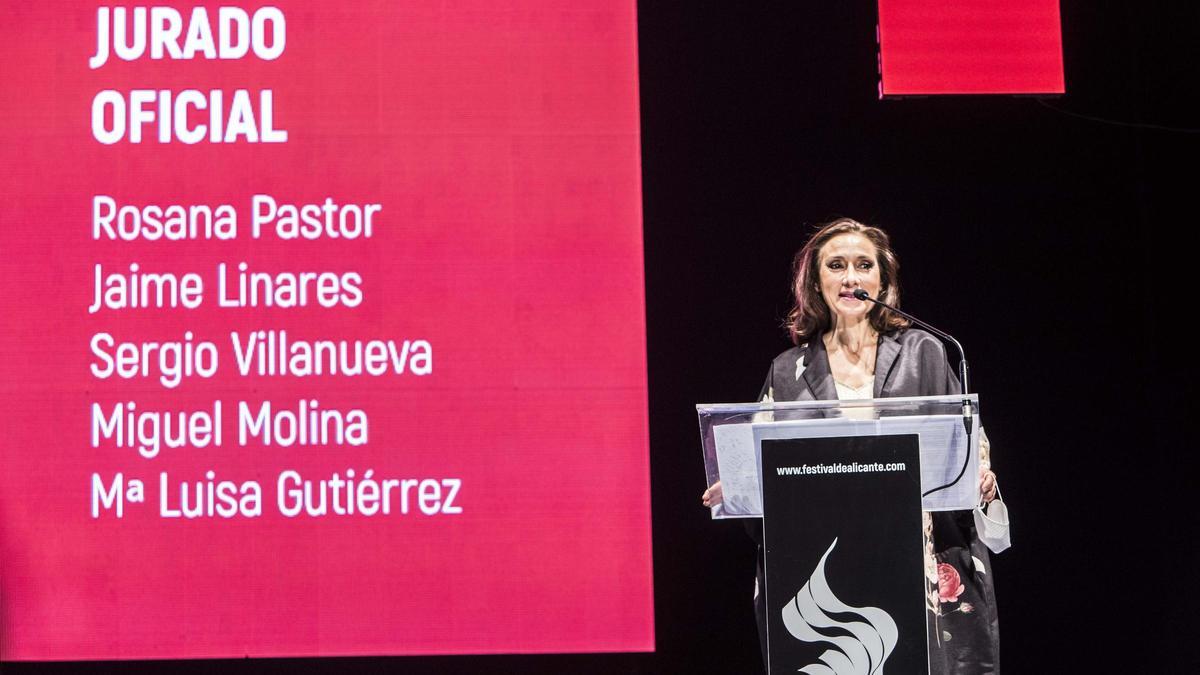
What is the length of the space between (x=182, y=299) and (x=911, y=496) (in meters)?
2.29

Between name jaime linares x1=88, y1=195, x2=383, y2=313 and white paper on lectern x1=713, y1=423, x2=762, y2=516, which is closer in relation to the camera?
white paper on lectern x1=713, y1=423, x2=762, y2=516

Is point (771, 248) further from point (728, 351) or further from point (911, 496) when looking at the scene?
point (911, 496)

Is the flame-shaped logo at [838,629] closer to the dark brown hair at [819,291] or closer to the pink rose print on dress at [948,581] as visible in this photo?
the pink rose print on dress at [948,581]

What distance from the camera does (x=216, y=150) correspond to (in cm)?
381

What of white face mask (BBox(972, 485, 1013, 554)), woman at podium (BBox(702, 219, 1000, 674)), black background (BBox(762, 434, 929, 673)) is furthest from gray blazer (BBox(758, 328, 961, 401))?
black background (BBox(762, 434, 929, 673))

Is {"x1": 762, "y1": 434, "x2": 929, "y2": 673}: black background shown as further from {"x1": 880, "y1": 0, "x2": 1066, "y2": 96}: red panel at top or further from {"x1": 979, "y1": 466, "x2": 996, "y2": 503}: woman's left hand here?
{"x1": 880, "y1": 0, "x2": 1066, "y2": 96}: red panel at top

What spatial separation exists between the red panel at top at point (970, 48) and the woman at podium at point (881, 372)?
852 millimetres

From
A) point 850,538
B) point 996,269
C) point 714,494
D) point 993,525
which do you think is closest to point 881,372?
point 993,525

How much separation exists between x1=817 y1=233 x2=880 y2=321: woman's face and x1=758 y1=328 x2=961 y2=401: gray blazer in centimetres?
15

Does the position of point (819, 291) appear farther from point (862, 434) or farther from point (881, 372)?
point (862, 434)

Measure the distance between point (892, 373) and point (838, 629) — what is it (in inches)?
36.6

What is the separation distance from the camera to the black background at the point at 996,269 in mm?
3900

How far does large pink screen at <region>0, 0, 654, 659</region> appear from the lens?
12.2 feet

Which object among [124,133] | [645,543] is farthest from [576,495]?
[124,133]
